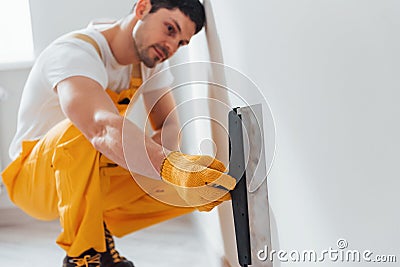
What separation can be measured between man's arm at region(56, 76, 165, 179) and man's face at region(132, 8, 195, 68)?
214mm

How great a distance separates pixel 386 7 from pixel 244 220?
26.0 inches

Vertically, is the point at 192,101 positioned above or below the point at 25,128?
above

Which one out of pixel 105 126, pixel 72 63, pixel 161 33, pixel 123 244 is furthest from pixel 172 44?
pixel 123 244

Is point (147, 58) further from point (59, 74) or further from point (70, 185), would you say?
point (70, 185)

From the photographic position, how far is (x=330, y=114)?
773 millimetres

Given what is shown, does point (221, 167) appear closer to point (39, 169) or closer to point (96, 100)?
point (96, 100)

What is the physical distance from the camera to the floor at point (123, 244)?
72.9 inches

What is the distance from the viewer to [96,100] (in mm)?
1359

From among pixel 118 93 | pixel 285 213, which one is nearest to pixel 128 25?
pixel 118 93

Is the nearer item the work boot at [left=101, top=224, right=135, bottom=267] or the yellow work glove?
the yellow work glove

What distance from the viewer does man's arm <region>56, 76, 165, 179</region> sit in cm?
120
